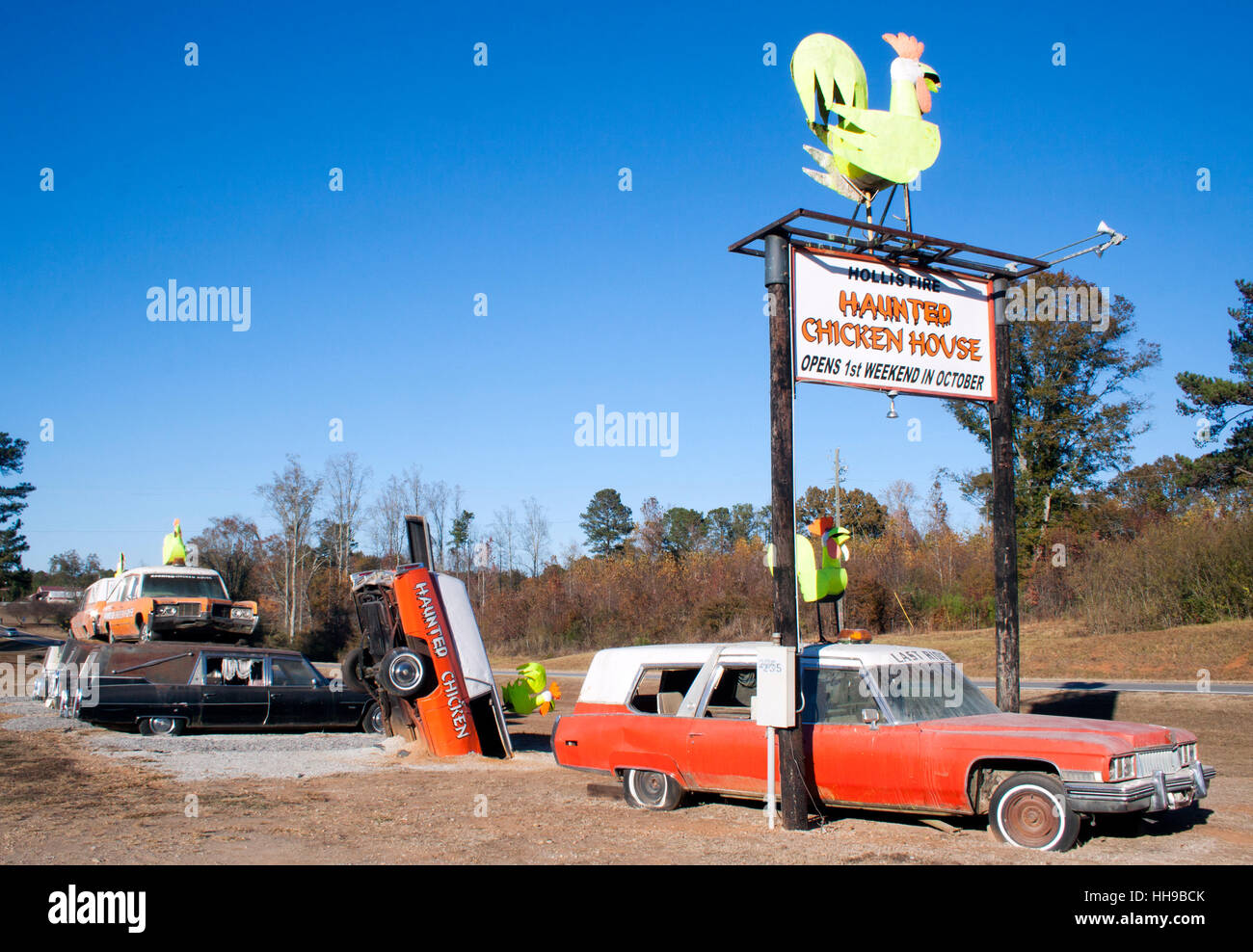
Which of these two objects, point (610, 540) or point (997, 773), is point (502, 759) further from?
point (610, 540)

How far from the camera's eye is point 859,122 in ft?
33.0

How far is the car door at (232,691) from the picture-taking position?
15.6 metres

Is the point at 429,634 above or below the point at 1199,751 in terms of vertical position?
above

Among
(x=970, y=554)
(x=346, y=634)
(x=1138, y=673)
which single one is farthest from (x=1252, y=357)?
(x=346, y=634)

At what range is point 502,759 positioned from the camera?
1327cm

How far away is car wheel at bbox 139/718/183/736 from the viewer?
15.3m

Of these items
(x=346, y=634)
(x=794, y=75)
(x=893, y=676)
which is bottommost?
(x=346, y=634)

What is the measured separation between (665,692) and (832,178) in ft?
18.3

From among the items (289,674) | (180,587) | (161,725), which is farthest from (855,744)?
(180,587)

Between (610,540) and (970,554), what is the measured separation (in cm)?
5203

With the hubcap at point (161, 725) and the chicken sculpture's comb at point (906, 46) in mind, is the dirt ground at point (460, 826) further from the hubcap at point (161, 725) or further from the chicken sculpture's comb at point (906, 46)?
the chicken sculpture's comb at point (906, 46)

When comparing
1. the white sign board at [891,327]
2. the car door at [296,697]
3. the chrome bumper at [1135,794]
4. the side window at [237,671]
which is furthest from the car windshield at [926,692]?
the side window at [237,671]

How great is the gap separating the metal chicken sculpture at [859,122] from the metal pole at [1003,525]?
1.90 m

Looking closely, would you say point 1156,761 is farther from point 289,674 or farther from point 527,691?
point 289,674
